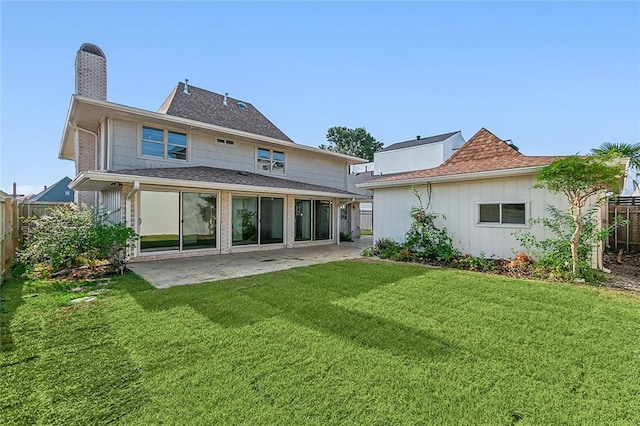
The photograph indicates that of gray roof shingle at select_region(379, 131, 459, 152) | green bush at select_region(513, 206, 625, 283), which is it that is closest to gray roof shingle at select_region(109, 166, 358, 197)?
green bush at select_region(513, 206, 625, 283)

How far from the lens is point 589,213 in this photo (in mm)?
6645

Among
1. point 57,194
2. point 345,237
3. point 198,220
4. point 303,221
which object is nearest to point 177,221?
point 198,220

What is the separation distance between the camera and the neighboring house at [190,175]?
8.87 meters

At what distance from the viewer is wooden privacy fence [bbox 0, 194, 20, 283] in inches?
251

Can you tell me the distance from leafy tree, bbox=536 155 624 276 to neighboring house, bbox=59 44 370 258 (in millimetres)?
7863

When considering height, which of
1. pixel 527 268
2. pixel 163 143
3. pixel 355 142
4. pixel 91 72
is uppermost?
pixel 355 142

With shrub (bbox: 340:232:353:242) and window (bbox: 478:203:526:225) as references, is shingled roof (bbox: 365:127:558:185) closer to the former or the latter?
window (bbox: 478:203:526:225)

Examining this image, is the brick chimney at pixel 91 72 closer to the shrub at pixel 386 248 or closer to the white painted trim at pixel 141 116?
the white painted trim at pixel 141 116

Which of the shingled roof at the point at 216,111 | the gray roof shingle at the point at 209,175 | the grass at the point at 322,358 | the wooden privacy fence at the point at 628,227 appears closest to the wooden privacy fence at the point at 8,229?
the grass at the point at 322,358

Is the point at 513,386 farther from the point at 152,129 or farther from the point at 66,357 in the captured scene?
the point at 152,129

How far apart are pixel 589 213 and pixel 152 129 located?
12.6m

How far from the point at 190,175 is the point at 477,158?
10194 mm

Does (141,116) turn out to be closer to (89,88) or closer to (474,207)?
(89,88)

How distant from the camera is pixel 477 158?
10.9 metres
